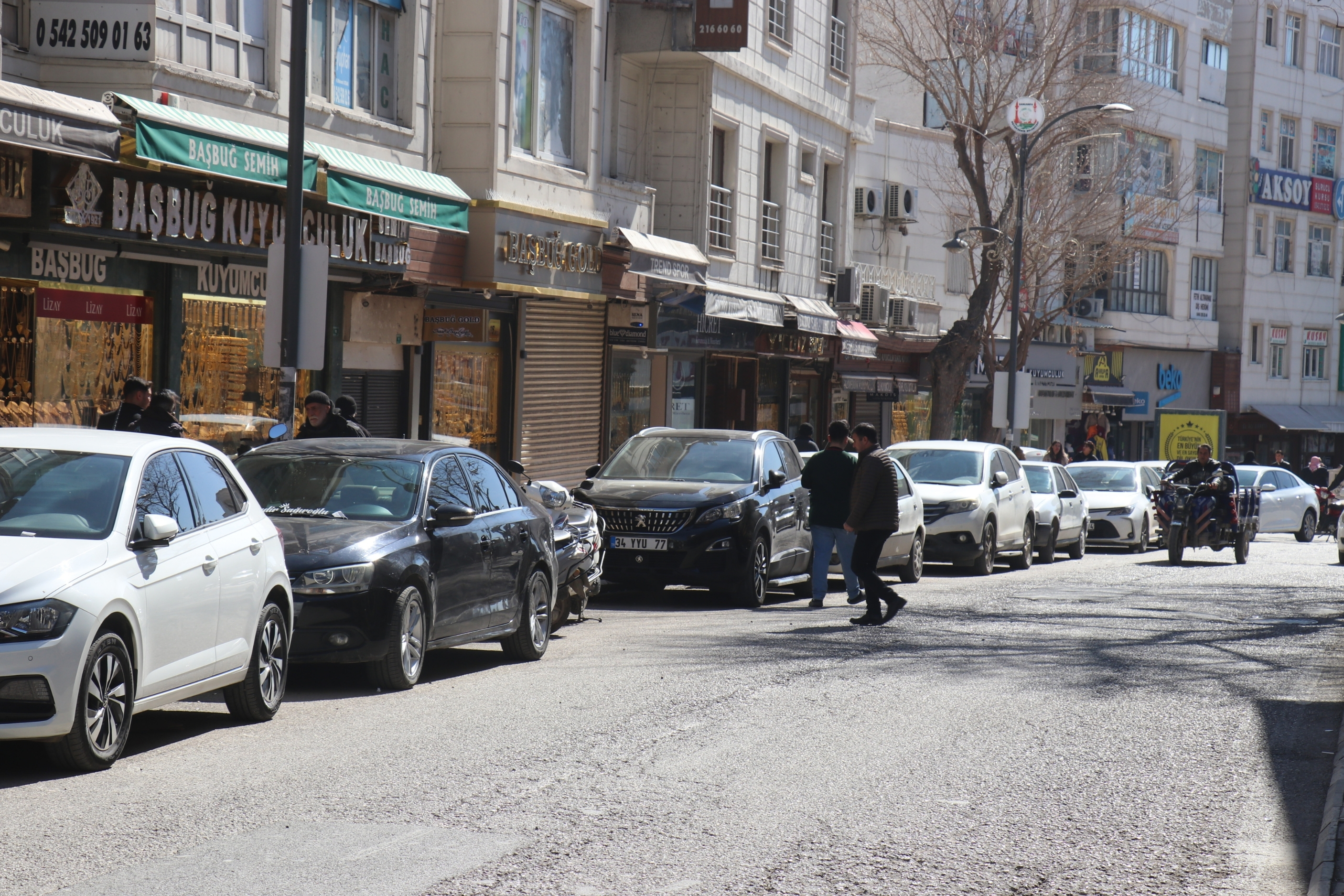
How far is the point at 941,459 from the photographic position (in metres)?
22.4

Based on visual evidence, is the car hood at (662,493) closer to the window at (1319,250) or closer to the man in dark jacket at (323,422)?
the man in dark jacket at (323,422)

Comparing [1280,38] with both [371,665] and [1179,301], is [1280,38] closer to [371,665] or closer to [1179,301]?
[1179,301]

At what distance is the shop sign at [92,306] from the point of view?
1485 cm

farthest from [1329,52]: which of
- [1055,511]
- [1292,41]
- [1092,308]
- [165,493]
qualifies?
[165,493]

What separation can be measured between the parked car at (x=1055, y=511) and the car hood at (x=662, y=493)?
10366 mm

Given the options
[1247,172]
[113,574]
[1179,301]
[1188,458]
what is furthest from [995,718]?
[1247,172]

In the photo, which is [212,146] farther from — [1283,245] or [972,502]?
[1283,245]

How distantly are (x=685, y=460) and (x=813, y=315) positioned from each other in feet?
46.9

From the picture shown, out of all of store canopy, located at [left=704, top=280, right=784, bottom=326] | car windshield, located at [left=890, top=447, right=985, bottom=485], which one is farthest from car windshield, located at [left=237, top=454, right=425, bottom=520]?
store canopy, located at [left=704, top=280, right=784, bottom=326]

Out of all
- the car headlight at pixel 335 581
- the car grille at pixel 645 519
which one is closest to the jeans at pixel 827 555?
the car grille at pixel 645 519

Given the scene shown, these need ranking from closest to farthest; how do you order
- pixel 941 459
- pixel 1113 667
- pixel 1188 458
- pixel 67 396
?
pixel 1113 667
pixel 67 396
pixel 941 459
pixel 1188 458

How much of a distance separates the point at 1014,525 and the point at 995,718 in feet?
45.9

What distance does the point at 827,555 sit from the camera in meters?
15.8

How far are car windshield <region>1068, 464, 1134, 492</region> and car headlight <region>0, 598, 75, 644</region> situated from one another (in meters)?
25.8
